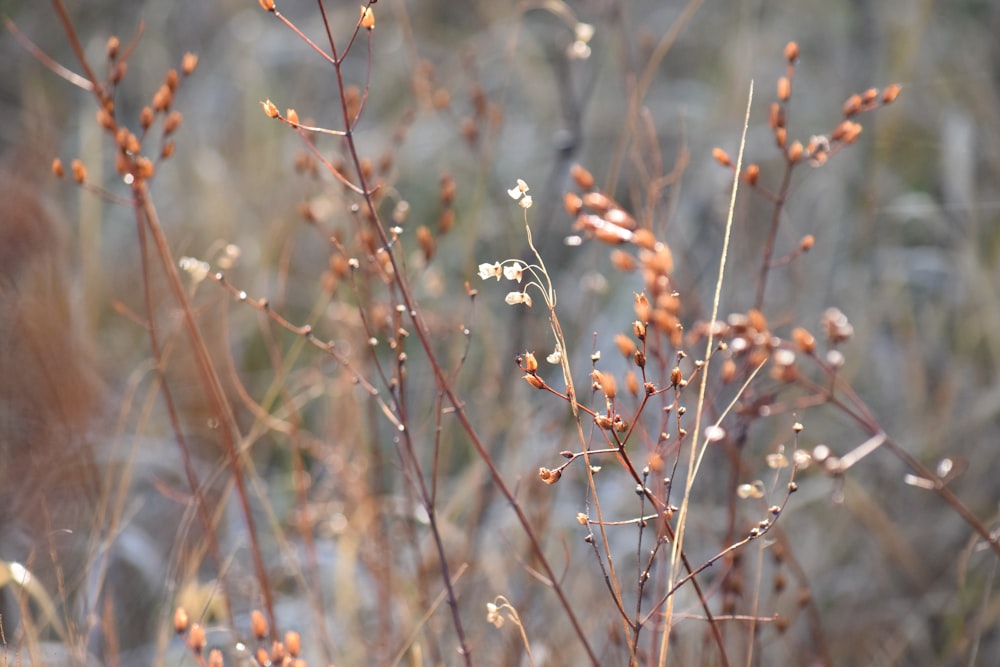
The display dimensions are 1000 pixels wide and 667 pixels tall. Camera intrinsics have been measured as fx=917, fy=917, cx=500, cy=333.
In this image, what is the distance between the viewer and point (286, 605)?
1.71m

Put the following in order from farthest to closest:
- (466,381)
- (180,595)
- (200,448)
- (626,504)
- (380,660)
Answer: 1. (466,381)
2. (200,448)
3. (626,504)
4. (380,660)
5. (180,595)

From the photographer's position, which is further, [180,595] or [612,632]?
[180,595]

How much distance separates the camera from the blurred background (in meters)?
1.57

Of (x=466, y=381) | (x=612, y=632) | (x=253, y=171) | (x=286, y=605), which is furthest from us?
(x=253, y=171)

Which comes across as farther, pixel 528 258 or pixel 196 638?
pixel 528 258

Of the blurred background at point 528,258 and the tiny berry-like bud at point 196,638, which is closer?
the tiny berry-like bud at point 196,638

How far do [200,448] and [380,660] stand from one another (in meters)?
0.92

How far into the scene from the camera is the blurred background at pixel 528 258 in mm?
1574

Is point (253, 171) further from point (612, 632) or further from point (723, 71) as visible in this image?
point (612, 632)

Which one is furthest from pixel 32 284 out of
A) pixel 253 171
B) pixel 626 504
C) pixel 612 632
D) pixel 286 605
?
pixel 612 632

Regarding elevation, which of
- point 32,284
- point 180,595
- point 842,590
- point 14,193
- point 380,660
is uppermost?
point 14,193

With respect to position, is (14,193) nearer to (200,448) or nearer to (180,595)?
(200,448)

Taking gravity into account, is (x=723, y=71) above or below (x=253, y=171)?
above

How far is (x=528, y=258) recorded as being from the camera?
1.82 m
